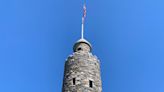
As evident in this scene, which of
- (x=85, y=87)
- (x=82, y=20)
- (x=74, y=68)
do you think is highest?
(x=82, y=20)

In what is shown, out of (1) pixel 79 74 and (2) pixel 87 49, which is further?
(2) pixel 87 49

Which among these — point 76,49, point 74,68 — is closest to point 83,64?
point 74,68

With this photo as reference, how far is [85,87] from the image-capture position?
1919 cm

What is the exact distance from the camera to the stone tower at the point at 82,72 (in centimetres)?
1938

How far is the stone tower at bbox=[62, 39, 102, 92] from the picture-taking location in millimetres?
19375

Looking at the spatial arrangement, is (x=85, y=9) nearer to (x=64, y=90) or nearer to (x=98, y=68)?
(x=98, y=68)

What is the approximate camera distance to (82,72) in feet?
65.3

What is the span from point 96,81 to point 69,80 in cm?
154

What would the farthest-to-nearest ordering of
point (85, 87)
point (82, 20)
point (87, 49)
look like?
point (82, 20), point (87, 49), point (85, 87)

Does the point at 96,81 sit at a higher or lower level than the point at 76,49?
lower

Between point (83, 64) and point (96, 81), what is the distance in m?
1.27

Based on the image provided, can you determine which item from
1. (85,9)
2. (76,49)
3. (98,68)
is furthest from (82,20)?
(98,68)

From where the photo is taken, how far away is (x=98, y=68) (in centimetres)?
2108

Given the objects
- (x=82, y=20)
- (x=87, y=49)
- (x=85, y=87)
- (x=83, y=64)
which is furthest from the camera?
(x=82, y=20)
